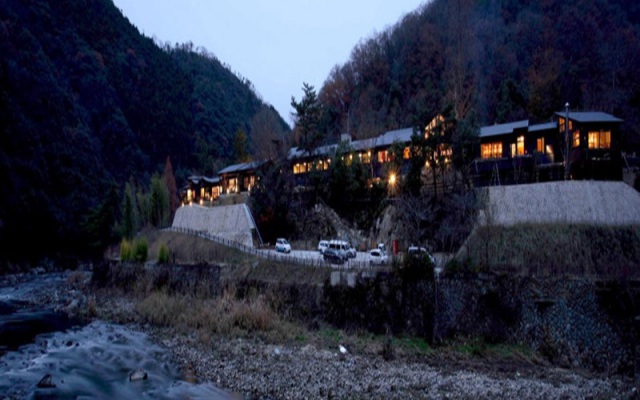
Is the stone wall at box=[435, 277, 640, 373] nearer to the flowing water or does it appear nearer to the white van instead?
the white van

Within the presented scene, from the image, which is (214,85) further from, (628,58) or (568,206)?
(568,206)

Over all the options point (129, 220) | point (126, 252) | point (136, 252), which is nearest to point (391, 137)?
point (136, 252)

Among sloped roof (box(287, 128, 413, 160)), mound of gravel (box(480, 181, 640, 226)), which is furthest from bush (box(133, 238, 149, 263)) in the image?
mound of gravel (box(480, 181, 640, 226))

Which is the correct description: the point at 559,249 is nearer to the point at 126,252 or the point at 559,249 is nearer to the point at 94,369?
the point at 94,369

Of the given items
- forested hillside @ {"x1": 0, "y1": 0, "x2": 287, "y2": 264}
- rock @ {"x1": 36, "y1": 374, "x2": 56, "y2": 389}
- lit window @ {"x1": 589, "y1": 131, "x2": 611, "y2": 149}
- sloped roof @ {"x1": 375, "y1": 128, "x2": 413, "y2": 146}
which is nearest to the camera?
rock @ {"x1": 36, "y1": 374, "x2": 56, "y2": 389}

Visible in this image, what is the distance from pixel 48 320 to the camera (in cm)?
2222

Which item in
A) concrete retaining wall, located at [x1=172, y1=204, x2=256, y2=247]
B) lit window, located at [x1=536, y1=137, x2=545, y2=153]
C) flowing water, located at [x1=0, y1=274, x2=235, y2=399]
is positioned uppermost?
lit window, located at [x1=536, y1=137, x2=545, y2=153]

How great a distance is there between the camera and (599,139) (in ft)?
86.6

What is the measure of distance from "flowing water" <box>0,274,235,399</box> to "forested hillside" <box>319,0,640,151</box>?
23.7 m

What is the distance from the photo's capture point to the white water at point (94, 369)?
40.5 ft

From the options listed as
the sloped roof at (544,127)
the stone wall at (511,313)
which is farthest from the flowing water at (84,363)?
the sloped roof at (544,127)

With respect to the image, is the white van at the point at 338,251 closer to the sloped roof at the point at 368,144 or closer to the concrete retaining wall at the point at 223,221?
the concrete retaining wall at the point at 223,221

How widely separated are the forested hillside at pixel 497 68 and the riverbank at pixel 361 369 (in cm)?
1938

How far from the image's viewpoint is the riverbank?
11930 millimetres
